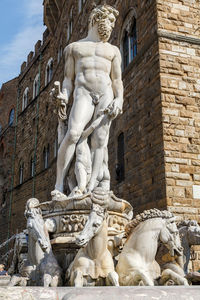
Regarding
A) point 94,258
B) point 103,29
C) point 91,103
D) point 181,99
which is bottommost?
point 94,258

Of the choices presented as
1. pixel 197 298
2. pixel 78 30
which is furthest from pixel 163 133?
pixel 78 30

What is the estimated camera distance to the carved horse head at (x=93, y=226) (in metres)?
3.56

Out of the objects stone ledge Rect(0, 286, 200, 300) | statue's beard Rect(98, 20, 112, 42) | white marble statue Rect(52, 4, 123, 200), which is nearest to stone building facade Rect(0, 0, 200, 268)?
white marble statue Rect(52, 4, 123, 200)

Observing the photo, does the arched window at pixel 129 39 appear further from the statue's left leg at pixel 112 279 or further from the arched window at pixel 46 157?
the arched window at pixel 46 157

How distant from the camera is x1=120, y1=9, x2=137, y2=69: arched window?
11570mm

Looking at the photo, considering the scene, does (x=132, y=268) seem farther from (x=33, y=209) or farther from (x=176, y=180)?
(x=176, y=180)

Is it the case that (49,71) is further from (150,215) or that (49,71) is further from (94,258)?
(94,258)

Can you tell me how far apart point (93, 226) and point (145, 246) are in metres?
0.71

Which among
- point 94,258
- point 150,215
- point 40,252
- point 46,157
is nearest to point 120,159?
point 150,215

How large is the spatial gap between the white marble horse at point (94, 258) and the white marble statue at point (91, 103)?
106 cm

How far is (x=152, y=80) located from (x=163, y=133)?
1.59 m

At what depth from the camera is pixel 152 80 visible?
31.5 feet

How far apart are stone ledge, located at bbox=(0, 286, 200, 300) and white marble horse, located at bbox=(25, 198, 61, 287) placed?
3.87 ft

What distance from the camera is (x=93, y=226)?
12.0 feet
